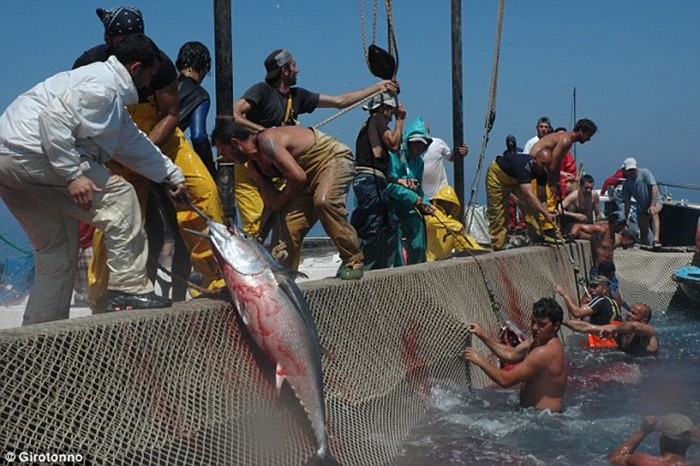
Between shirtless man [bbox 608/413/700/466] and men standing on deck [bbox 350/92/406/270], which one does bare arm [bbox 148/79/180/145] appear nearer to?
men standing on deck [bbox 350/92/406/270]

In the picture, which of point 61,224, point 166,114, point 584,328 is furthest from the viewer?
point 584,328

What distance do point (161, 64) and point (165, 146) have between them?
647mm

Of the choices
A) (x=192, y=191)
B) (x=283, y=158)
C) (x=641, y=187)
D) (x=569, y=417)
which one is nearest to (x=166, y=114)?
(x=192, y=191)

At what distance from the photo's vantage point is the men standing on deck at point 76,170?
4.53 m

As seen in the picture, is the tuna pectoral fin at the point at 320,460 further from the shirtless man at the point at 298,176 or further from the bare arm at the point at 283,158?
the bare arm at the point at 283,158

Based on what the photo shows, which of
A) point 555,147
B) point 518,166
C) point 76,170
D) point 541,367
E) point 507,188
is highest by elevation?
point 76,170

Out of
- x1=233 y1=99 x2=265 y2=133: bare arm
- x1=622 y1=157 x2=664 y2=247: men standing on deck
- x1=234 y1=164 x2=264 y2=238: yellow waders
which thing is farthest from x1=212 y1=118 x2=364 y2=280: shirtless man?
x1=622 y1=157 x2=664 y2=247: men standing on deck

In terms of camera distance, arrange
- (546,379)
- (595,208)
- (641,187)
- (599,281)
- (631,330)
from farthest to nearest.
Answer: (641,187), (595,208), (599,281), (631,330), (546,379)

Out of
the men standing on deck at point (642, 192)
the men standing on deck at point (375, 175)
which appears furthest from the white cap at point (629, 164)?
the men standing on deck at point (375, 175)

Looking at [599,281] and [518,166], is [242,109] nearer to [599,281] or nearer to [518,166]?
[518,166]

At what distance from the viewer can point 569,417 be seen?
290 inches

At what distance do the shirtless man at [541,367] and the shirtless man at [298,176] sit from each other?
159 cm

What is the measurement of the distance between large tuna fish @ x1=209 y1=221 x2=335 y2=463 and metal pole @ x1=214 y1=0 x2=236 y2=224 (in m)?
2.03

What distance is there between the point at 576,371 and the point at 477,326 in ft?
8.14
